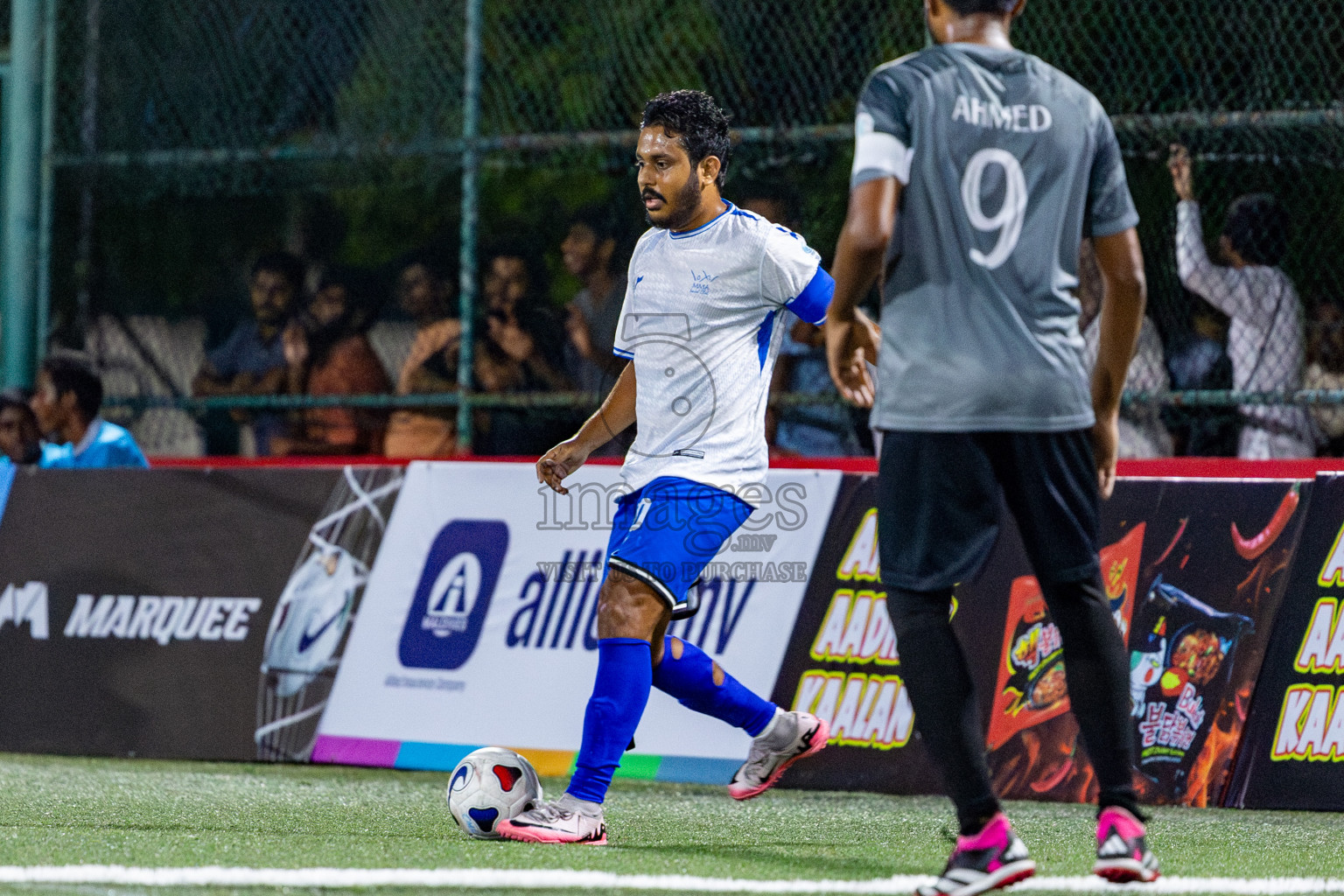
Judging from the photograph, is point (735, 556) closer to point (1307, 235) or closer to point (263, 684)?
point (263, 684)

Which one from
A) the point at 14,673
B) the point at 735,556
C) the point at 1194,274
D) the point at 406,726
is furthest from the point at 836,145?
the point at 14,673

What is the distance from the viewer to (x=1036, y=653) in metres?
6.67

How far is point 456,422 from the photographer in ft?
30.1

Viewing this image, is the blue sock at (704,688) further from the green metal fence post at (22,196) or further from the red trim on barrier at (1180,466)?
the green metal fence post at (22,196)

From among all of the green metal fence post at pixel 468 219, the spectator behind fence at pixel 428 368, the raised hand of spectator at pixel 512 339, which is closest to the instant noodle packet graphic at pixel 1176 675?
the raised hand of spectator at pixel 512 339

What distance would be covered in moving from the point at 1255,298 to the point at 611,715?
159 inches

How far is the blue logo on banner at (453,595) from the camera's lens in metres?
7.43

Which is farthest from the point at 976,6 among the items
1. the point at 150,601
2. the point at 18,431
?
the point at 18,431

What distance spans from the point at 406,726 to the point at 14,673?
1.99 metres

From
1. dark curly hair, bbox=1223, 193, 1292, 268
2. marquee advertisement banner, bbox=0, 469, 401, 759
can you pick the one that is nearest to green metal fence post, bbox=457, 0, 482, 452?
marquee advertisement banner, bbox=0, 469, 401, 759

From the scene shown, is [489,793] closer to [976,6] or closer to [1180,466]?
[976,6]

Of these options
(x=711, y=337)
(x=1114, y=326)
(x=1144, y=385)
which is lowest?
(x=1144, y=385)

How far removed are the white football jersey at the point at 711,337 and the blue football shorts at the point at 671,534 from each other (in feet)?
0.14

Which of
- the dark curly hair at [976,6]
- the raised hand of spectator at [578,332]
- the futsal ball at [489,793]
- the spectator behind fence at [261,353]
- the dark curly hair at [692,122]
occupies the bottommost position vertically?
the futsal ball at [489,793]
